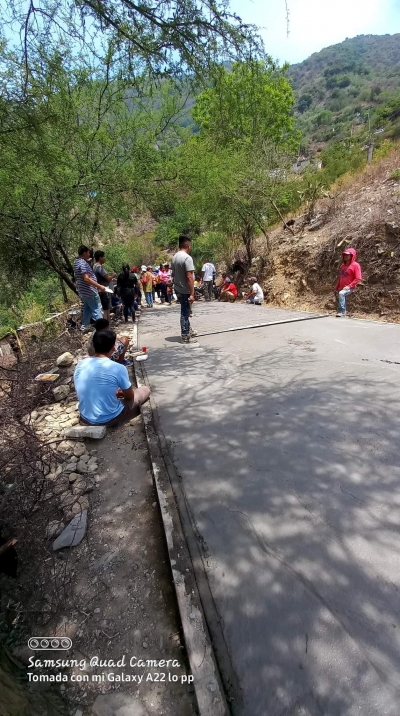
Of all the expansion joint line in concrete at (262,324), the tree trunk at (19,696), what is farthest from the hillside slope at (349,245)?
the tree trunk at (19,696)

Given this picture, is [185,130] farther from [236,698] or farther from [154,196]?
[236,698]

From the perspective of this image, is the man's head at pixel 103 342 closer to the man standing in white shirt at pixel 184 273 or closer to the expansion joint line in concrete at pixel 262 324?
the man standing in white shirt at pixel 184 273

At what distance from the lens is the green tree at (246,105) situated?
427 cm

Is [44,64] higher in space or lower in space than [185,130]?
lower

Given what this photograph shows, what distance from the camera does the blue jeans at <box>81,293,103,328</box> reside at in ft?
21.7

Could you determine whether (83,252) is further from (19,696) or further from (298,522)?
(19,696)

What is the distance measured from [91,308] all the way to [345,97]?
6498 inches

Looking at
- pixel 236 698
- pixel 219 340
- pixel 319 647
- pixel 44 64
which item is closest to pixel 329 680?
pixel 319 647

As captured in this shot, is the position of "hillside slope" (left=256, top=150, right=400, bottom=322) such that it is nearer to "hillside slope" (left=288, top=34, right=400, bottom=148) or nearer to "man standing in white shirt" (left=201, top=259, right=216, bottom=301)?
"man standing in white shirt" (left=201, top=259, right=216, bottom=301)

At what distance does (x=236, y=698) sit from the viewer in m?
1.52

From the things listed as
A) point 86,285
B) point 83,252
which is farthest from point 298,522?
Result: point 83,252

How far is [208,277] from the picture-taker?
14.2 meters

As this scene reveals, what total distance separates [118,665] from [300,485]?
1562 mm

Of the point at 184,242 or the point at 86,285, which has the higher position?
the point at 184,242
